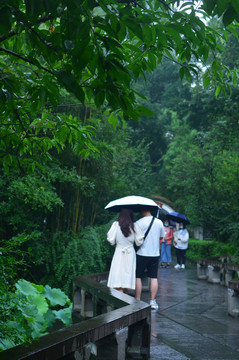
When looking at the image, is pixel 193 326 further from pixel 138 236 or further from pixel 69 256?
pixel 69 256

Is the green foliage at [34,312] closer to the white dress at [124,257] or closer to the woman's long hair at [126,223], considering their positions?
the white dress at [124,257]

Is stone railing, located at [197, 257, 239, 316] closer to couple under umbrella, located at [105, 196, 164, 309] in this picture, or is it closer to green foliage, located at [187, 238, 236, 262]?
couple under umbrella, located at [105, 196, 164, 309]

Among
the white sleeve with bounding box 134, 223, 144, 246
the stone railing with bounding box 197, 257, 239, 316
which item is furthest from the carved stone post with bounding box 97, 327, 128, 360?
the stone railing with bounding box 197, 257, 239, 316

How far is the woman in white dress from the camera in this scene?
7626mm

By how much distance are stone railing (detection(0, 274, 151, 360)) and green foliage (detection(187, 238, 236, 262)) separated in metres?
13.4

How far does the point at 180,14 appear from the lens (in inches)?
116

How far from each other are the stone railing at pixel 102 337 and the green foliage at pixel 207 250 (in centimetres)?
1341

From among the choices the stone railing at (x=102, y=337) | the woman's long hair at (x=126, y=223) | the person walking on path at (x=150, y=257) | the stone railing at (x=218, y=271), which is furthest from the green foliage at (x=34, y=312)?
the stone railing at (x=218, y=271)

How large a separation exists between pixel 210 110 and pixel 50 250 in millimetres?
14210

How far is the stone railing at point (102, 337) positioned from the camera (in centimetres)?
303

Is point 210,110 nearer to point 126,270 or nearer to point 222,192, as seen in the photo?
point 222,192

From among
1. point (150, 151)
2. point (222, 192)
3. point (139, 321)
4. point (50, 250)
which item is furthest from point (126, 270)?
point (150, 151)

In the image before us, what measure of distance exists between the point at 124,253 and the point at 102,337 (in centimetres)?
388

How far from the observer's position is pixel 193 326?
6770 millimetres
